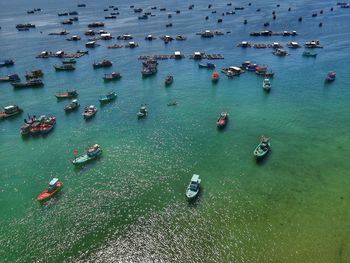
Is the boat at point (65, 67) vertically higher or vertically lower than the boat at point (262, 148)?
higher

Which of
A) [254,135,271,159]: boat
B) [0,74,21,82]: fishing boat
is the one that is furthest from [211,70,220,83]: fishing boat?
[0,74,21,82]: fishing boat

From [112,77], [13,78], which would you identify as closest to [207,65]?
[112,77]

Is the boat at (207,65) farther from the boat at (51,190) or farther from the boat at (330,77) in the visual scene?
the boat at (51,190)

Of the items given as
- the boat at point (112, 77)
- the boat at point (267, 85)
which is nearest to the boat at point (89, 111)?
the boat at point (112, 77)

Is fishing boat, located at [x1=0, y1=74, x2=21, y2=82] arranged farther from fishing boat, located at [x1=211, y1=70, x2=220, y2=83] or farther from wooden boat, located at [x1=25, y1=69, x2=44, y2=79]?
fishing boat, located at [x1=211, y1=70, x2=220, y2=83]

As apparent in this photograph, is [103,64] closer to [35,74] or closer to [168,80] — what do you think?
[35,74]

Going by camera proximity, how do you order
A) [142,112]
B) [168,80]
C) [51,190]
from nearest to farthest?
[51,190] → [142,112] → [168,80]
